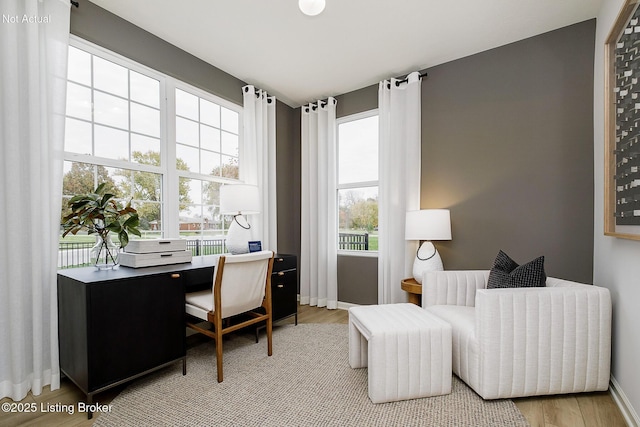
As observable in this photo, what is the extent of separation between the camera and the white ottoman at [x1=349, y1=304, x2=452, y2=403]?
1.71 meters

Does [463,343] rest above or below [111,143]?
below

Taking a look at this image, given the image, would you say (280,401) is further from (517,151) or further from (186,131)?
(517,151)

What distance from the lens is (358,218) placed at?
3.71m

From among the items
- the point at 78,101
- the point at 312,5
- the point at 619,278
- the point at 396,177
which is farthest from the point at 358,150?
the point at 78,101

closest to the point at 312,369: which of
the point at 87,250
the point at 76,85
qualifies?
the point at 87,250

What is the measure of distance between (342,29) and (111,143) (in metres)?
2.06

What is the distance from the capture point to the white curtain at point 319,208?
12.3 feet

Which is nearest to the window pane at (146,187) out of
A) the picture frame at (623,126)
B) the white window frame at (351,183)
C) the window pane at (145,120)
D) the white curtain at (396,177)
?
the window pane at (145,120)

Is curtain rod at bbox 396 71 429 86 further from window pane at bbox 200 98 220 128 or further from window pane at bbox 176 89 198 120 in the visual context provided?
window pane at bbox 176 89 198 120

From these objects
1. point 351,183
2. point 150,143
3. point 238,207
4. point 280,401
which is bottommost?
point 280,401

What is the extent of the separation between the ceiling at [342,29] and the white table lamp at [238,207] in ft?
4.21

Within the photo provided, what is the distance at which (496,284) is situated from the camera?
6.79ft

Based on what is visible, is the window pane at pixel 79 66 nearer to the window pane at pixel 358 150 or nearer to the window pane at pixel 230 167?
the window pane at pixel 230 167

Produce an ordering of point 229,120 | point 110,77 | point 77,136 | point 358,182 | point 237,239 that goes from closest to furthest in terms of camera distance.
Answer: point 77,136, point 110,77, point 237,239, point 229,120, point 358,182
